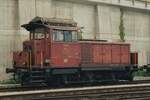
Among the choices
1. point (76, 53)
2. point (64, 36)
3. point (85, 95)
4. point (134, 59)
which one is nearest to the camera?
point (85, 95)

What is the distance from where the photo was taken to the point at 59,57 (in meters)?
21.0

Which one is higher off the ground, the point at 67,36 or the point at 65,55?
the point at 67,36

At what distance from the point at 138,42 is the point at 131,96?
23.3m

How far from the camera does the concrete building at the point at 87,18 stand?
92.1 ft

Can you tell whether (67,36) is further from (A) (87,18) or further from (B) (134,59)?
(A) (87,18)

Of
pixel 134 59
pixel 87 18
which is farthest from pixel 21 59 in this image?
pixel 87 18

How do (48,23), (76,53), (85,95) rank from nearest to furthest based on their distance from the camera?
(85,95) → (48,23) → (76,53)

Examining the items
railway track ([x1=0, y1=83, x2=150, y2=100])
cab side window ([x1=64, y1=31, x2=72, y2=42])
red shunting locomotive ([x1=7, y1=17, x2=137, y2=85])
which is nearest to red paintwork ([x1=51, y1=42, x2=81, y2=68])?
red shunting locomotive ([x1=7, y1=17, x2=137, y2=85])

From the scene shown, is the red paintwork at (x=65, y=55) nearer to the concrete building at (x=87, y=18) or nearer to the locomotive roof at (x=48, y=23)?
the locomotive roof at (x=48, y=23)

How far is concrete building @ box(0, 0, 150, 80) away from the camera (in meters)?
28.1

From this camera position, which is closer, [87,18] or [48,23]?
[48,23]

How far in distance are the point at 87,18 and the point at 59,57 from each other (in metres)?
13.7

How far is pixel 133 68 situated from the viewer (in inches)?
971

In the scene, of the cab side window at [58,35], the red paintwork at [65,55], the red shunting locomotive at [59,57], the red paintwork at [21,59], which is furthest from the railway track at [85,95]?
the red paintwork at [21,59]
